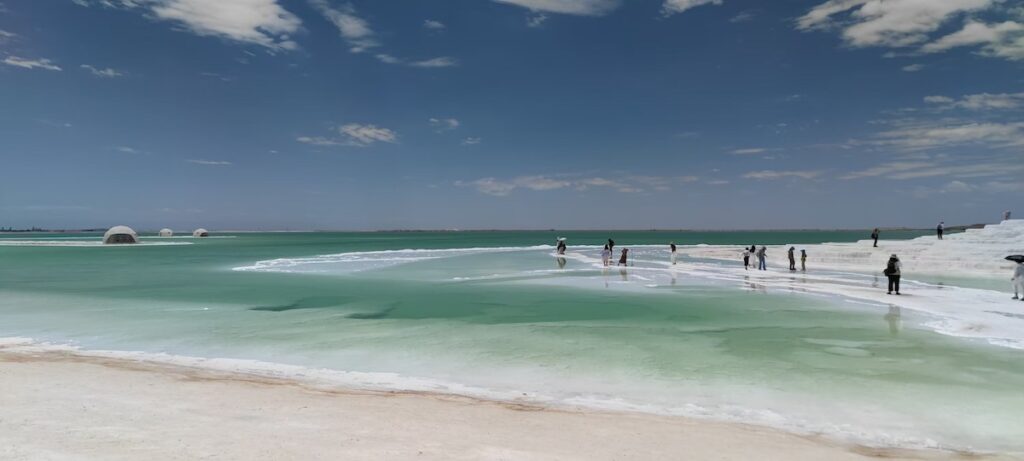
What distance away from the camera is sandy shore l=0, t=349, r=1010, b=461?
6434 millimetres

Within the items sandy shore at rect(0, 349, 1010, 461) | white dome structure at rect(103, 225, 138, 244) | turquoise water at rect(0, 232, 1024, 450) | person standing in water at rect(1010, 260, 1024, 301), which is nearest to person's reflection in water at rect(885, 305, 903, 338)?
turquoise water at rect(0, 232, 1024, 450)

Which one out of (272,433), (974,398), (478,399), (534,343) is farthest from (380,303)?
(974,398)

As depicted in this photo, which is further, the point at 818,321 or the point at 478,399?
the point at 818,321

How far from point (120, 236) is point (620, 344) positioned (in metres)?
109

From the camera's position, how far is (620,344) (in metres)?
13.6

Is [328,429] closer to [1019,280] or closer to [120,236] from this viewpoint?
[1019,280]

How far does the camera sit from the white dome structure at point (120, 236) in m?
95.2

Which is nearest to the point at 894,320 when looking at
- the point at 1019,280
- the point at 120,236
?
the point at 1019,280

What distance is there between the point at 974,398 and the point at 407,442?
9275mm

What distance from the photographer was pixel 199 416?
25.5 ft

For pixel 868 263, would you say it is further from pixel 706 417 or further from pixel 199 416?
pixel 199 416

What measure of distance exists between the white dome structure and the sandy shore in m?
105

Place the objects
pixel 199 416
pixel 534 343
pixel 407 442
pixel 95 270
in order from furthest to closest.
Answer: pixel 95 270 → pixel 534 343 → pixel 199 416 → pixel 407 442

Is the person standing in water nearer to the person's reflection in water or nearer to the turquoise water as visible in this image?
the person's reflection in water
